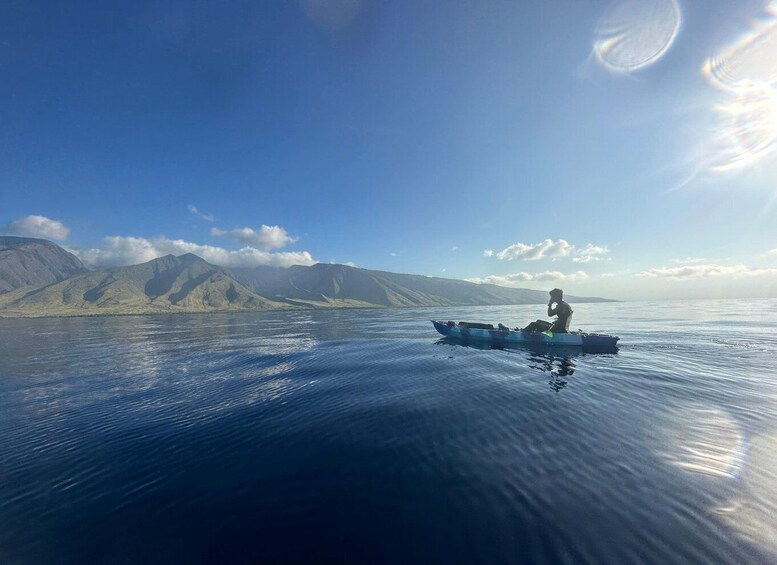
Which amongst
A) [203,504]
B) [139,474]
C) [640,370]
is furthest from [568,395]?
[139,474]

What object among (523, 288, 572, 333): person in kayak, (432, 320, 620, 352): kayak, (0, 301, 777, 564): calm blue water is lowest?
(0, 301, 777, 564): calm blue water

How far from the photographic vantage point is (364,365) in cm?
3538

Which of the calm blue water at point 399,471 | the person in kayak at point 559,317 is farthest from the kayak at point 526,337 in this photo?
the calm blue water at point 399,471

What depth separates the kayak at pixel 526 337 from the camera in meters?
41.7

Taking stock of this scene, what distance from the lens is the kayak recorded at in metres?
41.7

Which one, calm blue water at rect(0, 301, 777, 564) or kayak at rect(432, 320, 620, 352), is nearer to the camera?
calm blue water at rect(0, 301, 777, 564)

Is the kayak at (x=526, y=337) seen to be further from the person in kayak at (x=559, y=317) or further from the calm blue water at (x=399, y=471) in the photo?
the calm blue water at (x=399, y=471)

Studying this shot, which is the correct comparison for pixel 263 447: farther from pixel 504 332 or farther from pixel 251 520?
pixel 504 332

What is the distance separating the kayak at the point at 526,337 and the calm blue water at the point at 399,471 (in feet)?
47.5

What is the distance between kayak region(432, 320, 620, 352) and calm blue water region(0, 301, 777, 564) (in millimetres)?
14474

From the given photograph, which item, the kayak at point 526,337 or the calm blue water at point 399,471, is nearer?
the calm blue water at point 399,471

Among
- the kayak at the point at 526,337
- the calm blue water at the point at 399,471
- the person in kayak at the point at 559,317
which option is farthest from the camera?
the person in kayak at the point at 559,317

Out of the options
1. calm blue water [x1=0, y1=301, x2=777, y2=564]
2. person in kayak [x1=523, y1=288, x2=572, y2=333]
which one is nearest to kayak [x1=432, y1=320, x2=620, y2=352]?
person in kayak [x1=523, y1=288, x2=572, y2=333]

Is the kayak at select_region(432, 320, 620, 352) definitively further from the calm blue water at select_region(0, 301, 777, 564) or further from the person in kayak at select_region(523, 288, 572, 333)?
the calm blue water at select_region(0, 301, 777, 564)
